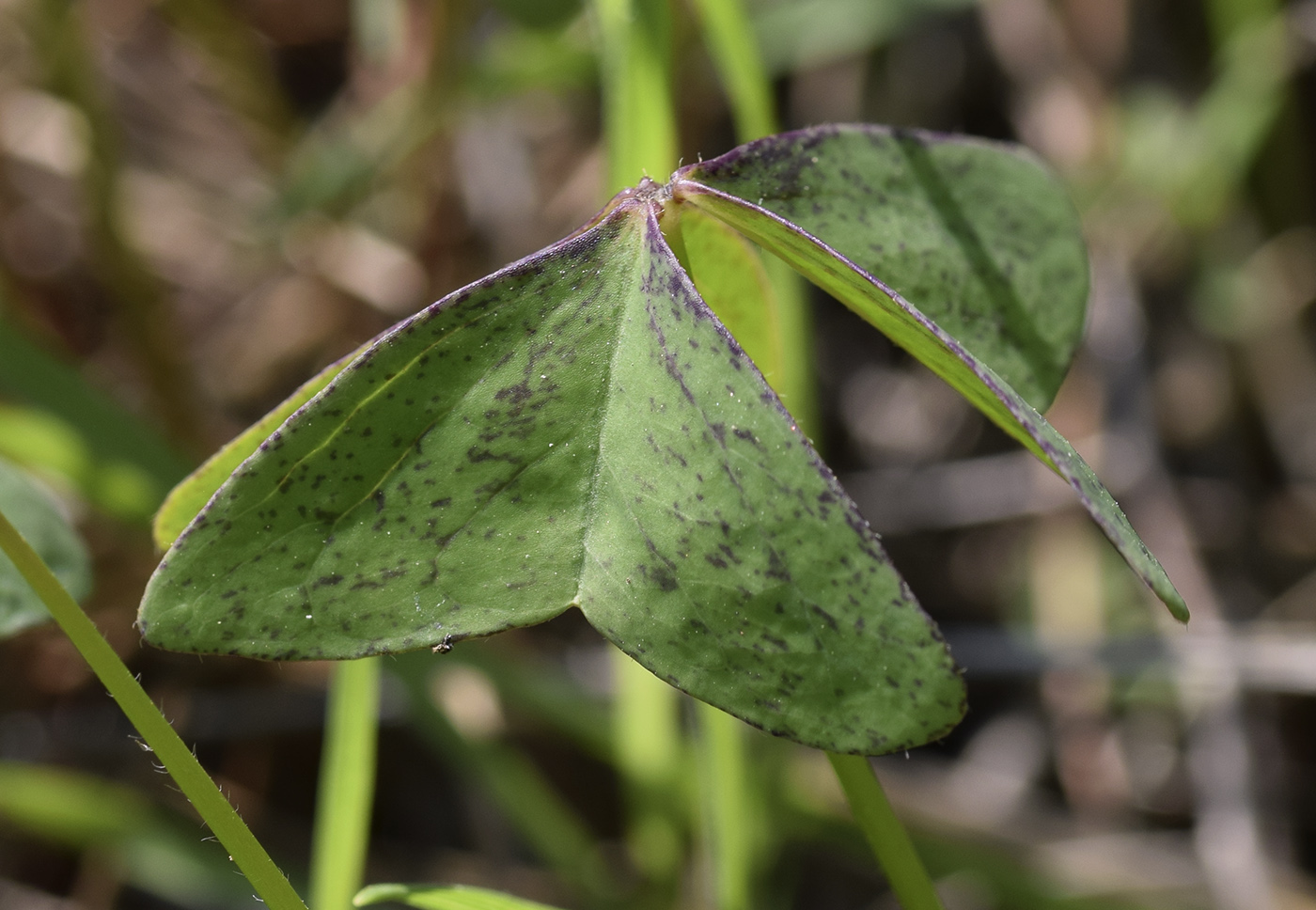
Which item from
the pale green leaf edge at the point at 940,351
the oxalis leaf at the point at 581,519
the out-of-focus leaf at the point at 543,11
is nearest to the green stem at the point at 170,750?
the oxalis leaf at the point at 581,519

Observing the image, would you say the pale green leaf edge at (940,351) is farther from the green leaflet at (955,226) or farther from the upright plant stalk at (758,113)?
the upright plant stalk at (758,113)

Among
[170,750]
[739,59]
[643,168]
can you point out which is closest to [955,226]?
[643,168]

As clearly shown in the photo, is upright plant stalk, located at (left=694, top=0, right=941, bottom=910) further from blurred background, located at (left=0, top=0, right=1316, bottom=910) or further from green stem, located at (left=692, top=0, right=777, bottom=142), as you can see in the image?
blurred background, located at (left=0, top=0, right=1316, bottom=910)

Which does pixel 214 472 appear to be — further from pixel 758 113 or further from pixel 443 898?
pixel 758 113

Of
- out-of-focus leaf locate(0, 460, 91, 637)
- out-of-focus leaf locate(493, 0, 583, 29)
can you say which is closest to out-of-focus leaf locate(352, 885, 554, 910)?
out-of-focus leaf locate(0, 460, 91, 637)

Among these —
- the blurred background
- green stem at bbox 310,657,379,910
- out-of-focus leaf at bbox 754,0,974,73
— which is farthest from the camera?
out-of-focus leaf at bbox 754,0,974,73

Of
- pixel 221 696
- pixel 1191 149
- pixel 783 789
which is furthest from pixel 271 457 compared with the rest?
pixel 1191 149
